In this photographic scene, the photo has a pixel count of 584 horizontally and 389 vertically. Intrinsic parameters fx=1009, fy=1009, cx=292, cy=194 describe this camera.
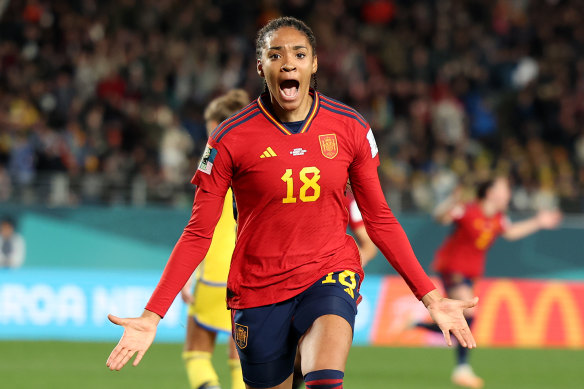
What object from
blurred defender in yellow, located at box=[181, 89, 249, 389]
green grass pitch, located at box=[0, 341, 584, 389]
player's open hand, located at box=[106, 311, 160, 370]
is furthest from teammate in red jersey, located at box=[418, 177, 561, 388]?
player's open hand, located at box=[106, 311, 160, 370]

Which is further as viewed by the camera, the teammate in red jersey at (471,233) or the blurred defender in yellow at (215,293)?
the teammate in red jersey at (471,233)

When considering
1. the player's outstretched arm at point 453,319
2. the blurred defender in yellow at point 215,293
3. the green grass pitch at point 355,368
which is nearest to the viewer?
the player's outstretched arm at point 453,319

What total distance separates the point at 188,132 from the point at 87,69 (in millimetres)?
2168

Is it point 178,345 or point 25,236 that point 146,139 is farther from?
point 178,345

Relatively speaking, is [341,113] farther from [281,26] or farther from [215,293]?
[215,293]

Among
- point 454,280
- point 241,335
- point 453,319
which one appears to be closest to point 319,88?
point 454,280

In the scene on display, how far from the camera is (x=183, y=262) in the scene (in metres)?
4.60

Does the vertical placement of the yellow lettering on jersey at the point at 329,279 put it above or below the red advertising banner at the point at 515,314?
above

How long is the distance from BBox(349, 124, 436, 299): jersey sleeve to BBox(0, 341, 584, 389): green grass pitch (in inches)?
213

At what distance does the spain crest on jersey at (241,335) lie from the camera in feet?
15.7

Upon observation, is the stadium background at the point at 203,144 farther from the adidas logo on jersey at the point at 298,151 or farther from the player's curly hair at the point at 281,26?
the player's curly hair at the point at 281,26

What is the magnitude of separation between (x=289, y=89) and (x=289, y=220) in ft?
2.00

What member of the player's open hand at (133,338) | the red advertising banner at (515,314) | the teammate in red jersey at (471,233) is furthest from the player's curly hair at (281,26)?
the red advertising banner at (515,314)

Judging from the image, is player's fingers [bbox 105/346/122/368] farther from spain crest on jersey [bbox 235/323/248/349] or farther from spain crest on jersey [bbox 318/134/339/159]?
spain crest on jersey [bbox 318/134/339/159]
